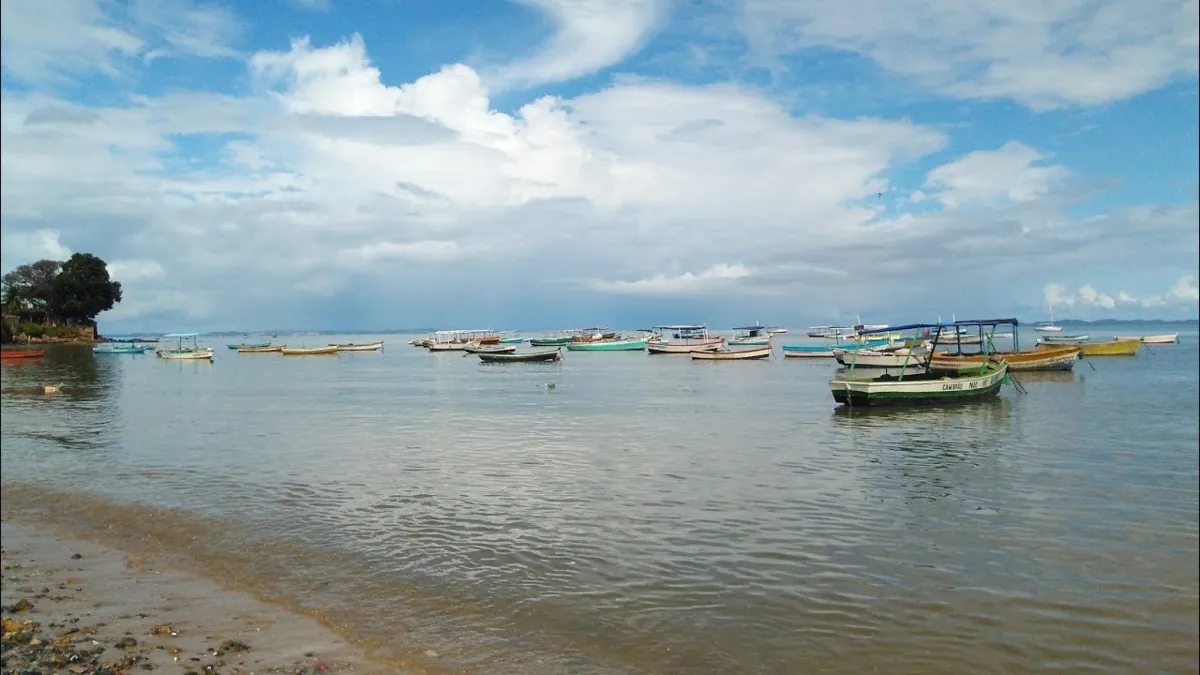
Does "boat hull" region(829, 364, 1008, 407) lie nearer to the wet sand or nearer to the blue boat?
the wet sand

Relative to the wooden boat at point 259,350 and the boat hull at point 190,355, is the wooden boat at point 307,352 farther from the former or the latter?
the boat hull at point 190,355

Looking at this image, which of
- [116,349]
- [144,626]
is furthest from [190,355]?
[144,626]

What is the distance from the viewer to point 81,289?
405 ft

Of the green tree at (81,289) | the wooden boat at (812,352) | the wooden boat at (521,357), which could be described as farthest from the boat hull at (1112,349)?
the green tree at (81,289)

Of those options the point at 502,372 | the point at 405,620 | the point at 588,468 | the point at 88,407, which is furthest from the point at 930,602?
the point at 502,372

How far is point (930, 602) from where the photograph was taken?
32.7ft

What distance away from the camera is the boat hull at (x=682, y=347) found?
87812 mm

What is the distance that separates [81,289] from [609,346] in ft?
300

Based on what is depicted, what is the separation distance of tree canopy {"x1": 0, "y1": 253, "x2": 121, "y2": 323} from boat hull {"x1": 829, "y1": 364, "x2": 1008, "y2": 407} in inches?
5249

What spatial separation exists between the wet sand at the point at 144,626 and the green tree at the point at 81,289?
13683cm

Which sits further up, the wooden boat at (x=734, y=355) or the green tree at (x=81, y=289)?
the green tree at (x=81, y=289)

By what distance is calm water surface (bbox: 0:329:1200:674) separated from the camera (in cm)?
882

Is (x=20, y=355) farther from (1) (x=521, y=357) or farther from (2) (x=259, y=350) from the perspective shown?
(1) (x=521, y=357)

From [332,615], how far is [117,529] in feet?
22.9
